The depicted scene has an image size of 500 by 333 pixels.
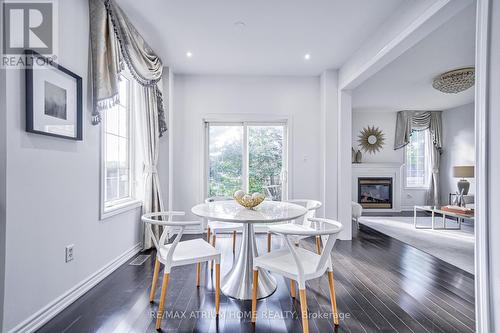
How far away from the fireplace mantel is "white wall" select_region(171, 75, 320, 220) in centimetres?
291

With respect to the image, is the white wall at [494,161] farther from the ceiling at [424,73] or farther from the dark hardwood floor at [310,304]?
the ceiling at [424,73]

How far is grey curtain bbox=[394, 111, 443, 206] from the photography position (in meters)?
6.45

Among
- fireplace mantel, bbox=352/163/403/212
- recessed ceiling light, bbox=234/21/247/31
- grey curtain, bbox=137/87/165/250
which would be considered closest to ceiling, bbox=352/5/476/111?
fireplace mantel, bbox=352/163/403/212

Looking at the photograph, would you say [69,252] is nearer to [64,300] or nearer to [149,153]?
[64,300]

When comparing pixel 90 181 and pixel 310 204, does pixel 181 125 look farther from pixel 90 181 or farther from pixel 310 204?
pixel 310 204

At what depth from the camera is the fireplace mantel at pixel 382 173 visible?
6.42 m

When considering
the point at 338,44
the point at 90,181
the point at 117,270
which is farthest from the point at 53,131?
the point at 338,44

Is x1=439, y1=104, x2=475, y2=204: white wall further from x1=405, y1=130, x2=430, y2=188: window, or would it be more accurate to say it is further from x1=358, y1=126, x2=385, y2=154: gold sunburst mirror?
x1=358, y1=126, x2=385, y2=154: gold sunburst mirror

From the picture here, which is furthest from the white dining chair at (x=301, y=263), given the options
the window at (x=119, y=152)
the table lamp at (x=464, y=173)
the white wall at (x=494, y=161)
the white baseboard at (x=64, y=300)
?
the table lamp at (x=464, y=173)

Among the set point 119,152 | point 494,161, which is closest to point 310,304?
point 494,161

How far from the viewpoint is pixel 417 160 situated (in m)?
6.77

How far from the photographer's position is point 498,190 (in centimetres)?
131

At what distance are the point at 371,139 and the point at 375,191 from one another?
4.63 ft

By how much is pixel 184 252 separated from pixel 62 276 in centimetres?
93
